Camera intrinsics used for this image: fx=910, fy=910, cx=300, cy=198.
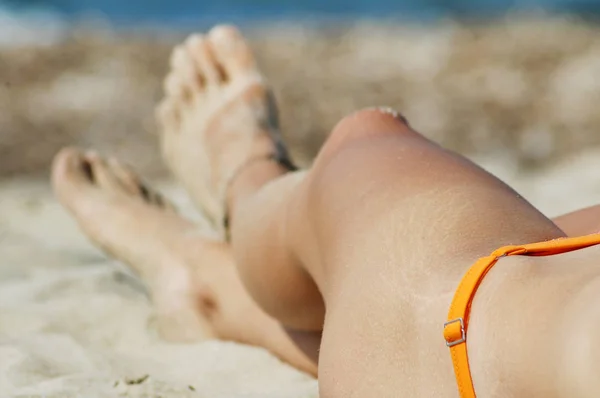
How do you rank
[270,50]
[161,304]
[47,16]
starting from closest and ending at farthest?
[161,304]
[270,50]
[47,16]

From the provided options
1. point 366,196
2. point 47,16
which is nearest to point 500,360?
point 366,196

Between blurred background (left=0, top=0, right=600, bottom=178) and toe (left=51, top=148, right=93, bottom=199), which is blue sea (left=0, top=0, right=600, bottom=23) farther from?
toe (left=51, top=148, right=93, bottom=199)

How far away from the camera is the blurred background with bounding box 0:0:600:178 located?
167 inches

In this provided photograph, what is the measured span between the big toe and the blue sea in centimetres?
795

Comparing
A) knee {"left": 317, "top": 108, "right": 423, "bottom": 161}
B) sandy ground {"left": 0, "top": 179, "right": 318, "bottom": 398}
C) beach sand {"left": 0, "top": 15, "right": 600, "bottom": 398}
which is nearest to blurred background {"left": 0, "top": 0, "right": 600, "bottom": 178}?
beach sand {"left": 0, "top": 15, "right": 600, "bottom": 398}

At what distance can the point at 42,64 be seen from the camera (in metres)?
5.39

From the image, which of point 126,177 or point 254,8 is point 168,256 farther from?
point 254,8

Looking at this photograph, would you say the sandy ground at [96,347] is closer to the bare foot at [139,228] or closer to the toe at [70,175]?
the bare foot at [139,228]

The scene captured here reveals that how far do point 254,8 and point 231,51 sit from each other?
8.52 m

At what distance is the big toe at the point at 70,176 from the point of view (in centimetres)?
254

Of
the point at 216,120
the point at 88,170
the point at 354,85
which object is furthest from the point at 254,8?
the point at 216,120

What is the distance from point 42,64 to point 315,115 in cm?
187

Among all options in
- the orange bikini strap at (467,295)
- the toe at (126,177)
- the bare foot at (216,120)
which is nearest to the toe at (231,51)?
the bare foot at (216,120)

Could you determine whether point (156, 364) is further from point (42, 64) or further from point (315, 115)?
point (42, 64)
